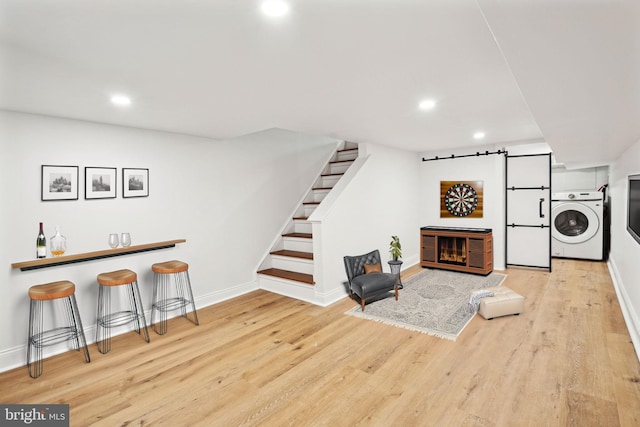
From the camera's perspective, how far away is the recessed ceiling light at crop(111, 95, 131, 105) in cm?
247

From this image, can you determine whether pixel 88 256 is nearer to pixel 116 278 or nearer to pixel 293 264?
pixel 116 278

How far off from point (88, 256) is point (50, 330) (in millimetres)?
712

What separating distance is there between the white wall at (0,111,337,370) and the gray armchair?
57.1 inches

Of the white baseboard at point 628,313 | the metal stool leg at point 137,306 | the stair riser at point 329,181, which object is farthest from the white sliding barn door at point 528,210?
the metal stool leg at point 137,306

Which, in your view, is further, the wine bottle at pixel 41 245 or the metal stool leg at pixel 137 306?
the metal stool leg at pixel 137 306

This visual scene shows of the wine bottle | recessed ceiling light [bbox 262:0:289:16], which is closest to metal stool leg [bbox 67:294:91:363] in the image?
the wine bottle

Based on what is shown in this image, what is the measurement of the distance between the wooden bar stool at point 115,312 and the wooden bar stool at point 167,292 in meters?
0.17

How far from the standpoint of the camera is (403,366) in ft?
8.60

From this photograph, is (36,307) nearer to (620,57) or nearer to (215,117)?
(215,117)

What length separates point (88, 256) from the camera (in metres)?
3.08

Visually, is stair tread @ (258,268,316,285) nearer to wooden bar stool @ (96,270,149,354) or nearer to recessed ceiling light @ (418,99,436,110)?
wooden bar stool @ (96,270,149,354)

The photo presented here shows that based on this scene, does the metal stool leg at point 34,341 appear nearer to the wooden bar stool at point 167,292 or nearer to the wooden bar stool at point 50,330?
the wooden bar stool at point 50,330

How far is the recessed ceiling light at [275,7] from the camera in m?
1.31

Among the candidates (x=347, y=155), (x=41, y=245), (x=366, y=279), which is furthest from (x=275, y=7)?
(x=347, y=155)
